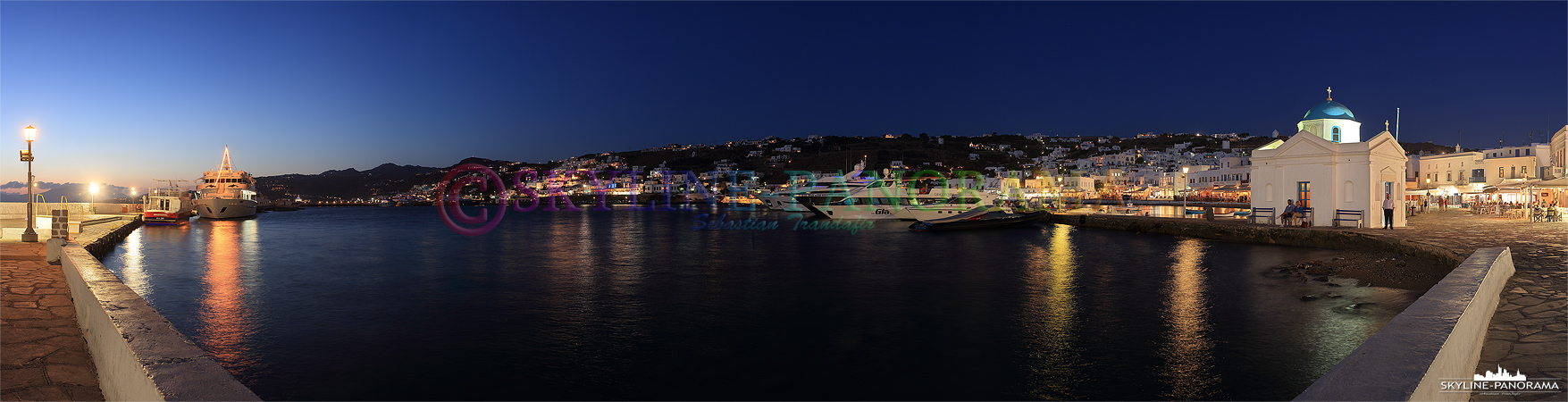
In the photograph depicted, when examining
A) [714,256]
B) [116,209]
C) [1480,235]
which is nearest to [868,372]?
[714,256]

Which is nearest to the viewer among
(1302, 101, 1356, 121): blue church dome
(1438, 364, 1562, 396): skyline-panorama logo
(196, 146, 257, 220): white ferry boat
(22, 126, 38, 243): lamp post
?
(1438, 364, 1562, 396): skyline-panorama logo

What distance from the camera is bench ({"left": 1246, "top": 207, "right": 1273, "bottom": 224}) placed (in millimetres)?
21719

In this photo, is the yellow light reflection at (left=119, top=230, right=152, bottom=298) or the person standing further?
the person standing

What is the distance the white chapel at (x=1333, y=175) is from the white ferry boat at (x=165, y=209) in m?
60.1

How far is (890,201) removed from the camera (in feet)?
153

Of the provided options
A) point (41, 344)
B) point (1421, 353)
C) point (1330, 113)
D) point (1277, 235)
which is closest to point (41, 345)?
point (41, 344)

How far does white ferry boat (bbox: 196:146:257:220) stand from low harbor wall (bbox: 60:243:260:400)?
207 feet

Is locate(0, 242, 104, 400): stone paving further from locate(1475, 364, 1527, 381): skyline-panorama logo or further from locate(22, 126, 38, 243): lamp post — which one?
locate(1475, 364, 1527, 381): skyline-panorama logo

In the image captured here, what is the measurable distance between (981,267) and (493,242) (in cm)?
2137

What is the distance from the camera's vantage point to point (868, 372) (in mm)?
7527

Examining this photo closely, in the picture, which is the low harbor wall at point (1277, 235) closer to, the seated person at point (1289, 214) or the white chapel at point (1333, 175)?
the seated person at point (1289, 214)

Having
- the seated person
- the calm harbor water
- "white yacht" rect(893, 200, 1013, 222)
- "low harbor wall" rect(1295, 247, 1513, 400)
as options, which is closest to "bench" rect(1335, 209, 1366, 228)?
the seated person

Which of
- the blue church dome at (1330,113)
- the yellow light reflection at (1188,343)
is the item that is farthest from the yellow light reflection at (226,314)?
the blue church dome at (1330,113)

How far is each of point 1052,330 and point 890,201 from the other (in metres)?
37.3
